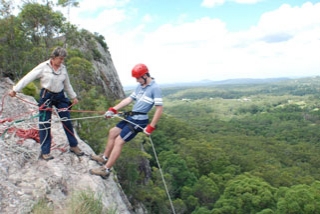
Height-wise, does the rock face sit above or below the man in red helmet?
below

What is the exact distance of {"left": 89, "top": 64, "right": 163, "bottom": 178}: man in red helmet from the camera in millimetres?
6018

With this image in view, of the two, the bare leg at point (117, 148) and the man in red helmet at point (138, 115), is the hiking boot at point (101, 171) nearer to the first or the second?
the man in red helmet at point (138, 115)

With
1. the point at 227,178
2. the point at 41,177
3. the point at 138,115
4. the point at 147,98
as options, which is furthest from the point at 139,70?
the point at 227,178

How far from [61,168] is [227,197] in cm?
2497

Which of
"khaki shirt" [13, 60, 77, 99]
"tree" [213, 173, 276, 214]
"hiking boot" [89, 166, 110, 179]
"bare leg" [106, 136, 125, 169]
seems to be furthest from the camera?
"tree" [213, 173, 276, 214]

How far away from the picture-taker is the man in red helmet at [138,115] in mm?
6018

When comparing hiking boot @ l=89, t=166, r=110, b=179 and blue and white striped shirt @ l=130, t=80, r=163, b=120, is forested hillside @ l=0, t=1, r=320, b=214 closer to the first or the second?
blue and white striped shirt @ l=130, t=80, r=163, b=120

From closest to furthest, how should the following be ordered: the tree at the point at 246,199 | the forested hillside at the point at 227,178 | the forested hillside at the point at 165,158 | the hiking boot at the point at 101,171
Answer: the hiking boot at the point at 101,171 < the forested hillside at the point at 165,158 < the forested hillside at the point at 227,178 < the tree at the point at 246,199

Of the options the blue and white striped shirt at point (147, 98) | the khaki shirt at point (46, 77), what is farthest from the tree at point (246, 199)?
the khaki shirt at point (46, 77)

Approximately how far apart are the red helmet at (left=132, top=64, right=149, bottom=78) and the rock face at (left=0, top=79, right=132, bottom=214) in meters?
1.81

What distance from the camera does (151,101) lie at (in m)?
6.14

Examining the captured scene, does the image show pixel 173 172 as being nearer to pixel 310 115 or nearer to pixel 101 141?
pixel 101 141

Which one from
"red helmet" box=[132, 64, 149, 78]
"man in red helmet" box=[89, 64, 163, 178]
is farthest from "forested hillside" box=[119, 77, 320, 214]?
"red helmet" box=[132, 64, 149, 78]

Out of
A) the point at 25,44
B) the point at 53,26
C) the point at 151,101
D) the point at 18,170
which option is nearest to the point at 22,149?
the point at 18,170
